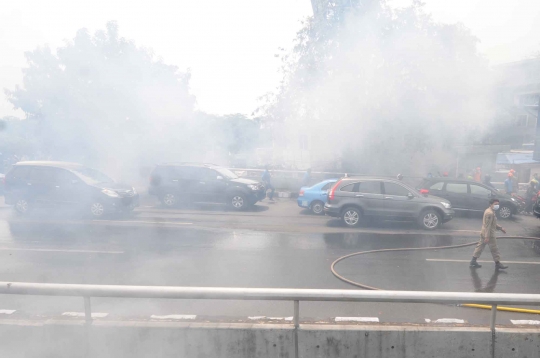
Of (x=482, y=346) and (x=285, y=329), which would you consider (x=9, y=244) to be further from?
(x=482, y=346)

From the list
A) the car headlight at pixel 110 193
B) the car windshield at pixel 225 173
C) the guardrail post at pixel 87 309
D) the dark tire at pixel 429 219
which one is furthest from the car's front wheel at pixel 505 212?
the guardrail post at pixel 87 309

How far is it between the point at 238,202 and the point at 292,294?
28.2 feet

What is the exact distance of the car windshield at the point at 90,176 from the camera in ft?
31.7

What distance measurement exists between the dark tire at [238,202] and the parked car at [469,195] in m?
4.86

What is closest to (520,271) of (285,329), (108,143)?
(285,329)

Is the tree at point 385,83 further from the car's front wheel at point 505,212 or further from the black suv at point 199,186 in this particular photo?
the black suv at point 199,186

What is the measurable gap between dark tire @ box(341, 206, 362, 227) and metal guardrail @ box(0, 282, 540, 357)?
6224 millimetres

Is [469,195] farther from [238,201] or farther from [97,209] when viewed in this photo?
[97,209]

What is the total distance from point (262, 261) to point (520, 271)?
12.6 feet

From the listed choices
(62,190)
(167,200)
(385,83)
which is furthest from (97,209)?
(385,83)

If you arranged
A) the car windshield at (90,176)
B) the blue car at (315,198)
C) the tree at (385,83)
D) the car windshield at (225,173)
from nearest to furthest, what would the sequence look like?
1. the car windshield at (90,176)
2. the blue car at (315,198)
3. the car windshield at (225,173)
4. the tree at (385,83)

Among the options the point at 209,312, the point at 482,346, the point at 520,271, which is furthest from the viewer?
the point at 520,271

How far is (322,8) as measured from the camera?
12.5 meters

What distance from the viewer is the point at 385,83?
12.7 metres
